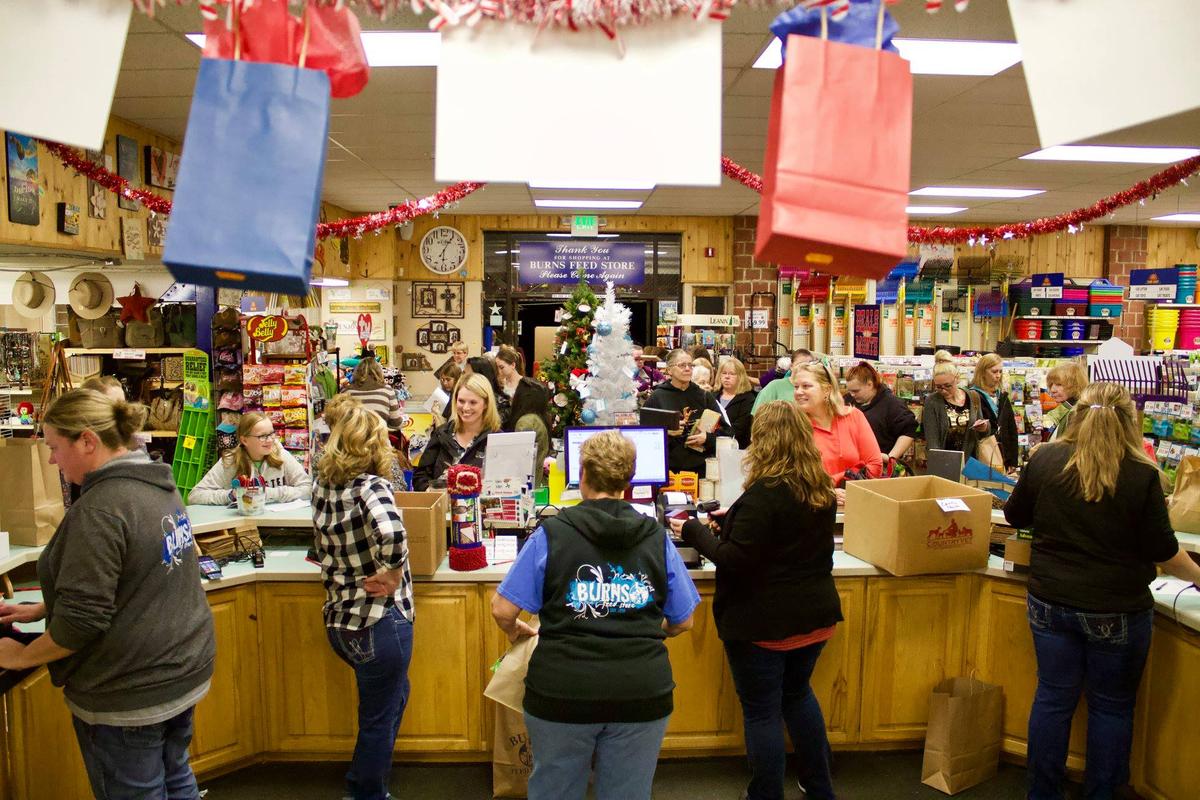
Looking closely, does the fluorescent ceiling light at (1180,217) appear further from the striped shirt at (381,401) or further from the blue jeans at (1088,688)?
the striped shirt at (381,401)

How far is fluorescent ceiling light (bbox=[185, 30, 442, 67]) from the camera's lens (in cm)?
408

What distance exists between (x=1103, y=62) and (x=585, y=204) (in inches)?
367

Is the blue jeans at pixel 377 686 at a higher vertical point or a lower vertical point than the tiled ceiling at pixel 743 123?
lower

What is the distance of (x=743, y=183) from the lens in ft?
17.1

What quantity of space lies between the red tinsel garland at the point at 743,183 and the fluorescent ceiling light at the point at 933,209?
4484 mm

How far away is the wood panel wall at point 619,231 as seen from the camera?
11148mm

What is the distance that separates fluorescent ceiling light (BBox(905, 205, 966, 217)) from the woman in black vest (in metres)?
8.97

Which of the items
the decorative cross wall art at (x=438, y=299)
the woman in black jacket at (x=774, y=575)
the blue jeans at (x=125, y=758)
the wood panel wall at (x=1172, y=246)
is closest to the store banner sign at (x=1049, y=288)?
the wood panel wall at (x=1172, y=246)

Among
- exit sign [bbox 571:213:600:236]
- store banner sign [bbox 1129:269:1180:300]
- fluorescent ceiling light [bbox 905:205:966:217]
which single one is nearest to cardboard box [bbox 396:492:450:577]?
exit sign [bbox 571:213:600:236]

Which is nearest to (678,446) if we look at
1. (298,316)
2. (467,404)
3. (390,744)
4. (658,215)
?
(467,404)

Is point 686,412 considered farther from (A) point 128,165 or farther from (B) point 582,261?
(B) point 582,261

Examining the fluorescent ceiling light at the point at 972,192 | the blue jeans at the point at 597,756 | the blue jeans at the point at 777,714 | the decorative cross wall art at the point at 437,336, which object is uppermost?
the fluorescent ceiling light at the point at 972,192

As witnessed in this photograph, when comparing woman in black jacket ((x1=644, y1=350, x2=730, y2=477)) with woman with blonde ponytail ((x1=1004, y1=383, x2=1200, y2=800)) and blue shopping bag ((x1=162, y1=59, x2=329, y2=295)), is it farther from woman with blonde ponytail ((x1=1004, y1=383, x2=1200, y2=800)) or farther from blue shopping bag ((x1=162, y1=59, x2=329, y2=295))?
blue shopping bag ((x1=162, y1=59, x2=329, y2=295))

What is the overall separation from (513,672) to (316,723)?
5.04 feet
